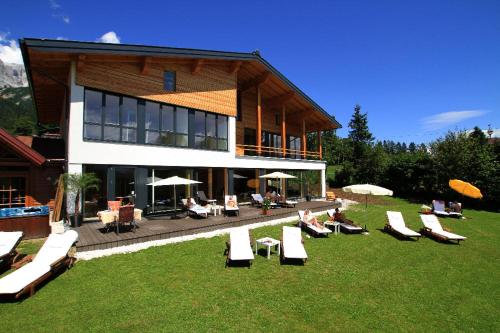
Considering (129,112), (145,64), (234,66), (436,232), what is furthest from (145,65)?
(436,232)

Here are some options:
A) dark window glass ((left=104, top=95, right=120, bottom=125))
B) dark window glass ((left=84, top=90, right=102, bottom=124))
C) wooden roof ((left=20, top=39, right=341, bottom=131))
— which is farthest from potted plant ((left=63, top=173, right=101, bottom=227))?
wooden roof ((left=20, top=39, right=341, bottom=131))

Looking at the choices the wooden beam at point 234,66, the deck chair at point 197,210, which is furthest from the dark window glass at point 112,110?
the wooden beam at point 234,66

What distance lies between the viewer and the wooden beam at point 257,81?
20.0 meters

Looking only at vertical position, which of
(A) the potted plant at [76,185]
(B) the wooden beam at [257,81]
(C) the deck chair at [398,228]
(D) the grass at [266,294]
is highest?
(B) the wooden beam at [257,81]

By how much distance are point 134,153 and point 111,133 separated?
1396mm

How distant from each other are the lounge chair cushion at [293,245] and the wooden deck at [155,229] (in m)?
4.07

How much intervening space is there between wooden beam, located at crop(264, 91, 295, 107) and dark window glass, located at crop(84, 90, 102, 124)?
47.0ft

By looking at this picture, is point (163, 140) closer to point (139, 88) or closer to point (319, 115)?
point (139, 88)

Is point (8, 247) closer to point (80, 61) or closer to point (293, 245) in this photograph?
point (293, 245)

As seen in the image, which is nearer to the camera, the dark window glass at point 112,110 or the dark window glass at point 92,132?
the dark window glass at point 92,132

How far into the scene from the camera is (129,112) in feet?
45.0

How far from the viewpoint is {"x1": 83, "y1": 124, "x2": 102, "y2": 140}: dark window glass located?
12329 mm

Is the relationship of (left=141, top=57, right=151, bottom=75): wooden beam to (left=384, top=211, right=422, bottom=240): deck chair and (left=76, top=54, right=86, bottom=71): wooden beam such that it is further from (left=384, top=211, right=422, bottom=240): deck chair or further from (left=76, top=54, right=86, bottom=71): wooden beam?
(left=384, top=211, right=422, bottom=240): deck chair

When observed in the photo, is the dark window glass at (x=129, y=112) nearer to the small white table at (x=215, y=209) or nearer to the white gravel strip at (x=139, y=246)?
the small white table at (x=215, y=209)
